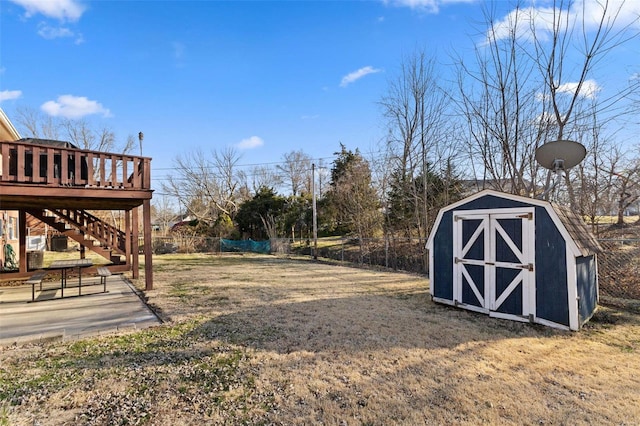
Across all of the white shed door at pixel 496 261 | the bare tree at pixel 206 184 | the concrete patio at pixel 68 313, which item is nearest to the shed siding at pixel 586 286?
the white shed door at pixel 496 261

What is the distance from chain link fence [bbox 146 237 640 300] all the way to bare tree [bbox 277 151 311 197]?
1263 cm

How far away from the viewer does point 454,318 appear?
16.8 ft

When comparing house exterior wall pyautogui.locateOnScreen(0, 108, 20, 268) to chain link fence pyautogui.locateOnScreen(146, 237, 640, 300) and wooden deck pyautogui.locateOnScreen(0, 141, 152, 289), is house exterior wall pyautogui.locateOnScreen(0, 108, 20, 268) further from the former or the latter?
chain link fence pyautogui.locateOnScreen(146, 237, 640, 300)

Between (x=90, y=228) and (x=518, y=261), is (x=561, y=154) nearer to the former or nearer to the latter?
(x=518, y=261)

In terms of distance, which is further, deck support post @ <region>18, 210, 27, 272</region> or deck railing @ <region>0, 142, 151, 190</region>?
deck support post @ <region>18, 210, 27, 272</region>

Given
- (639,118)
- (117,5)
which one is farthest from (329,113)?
(639,118)

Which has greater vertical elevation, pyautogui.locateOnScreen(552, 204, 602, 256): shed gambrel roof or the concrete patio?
pyautogui.locateOnScreen(552, 204, 602, 256): shed gambrel roof

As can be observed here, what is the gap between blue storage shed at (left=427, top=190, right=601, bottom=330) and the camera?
4.54m

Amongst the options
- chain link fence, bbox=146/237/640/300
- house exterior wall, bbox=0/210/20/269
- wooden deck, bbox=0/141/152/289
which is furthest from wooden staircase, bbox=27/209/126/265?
chain link fence, bbox=146/237/640/300

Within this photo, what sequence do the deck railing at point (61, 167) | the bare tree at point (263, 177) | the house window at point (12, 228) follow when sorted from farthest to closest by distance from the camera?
the bare tree at point (263, 177), the house window at point (12, 228), the deck railing at point (61, 167)

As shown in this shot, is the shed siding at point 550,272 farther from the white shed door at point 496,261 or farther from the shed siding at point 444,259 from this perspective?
the shed siding at point 444,259

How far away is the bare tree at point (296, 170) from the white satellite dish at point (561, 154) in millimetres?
26336

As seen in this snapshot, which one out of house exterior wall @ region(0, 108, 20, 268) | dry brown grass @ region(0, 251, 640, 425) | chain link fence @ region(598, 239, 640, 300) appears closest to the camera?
dry brown grass @ region(0, 251, 640, 425)

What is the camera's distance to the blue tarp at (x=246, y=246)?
21.0 meters
